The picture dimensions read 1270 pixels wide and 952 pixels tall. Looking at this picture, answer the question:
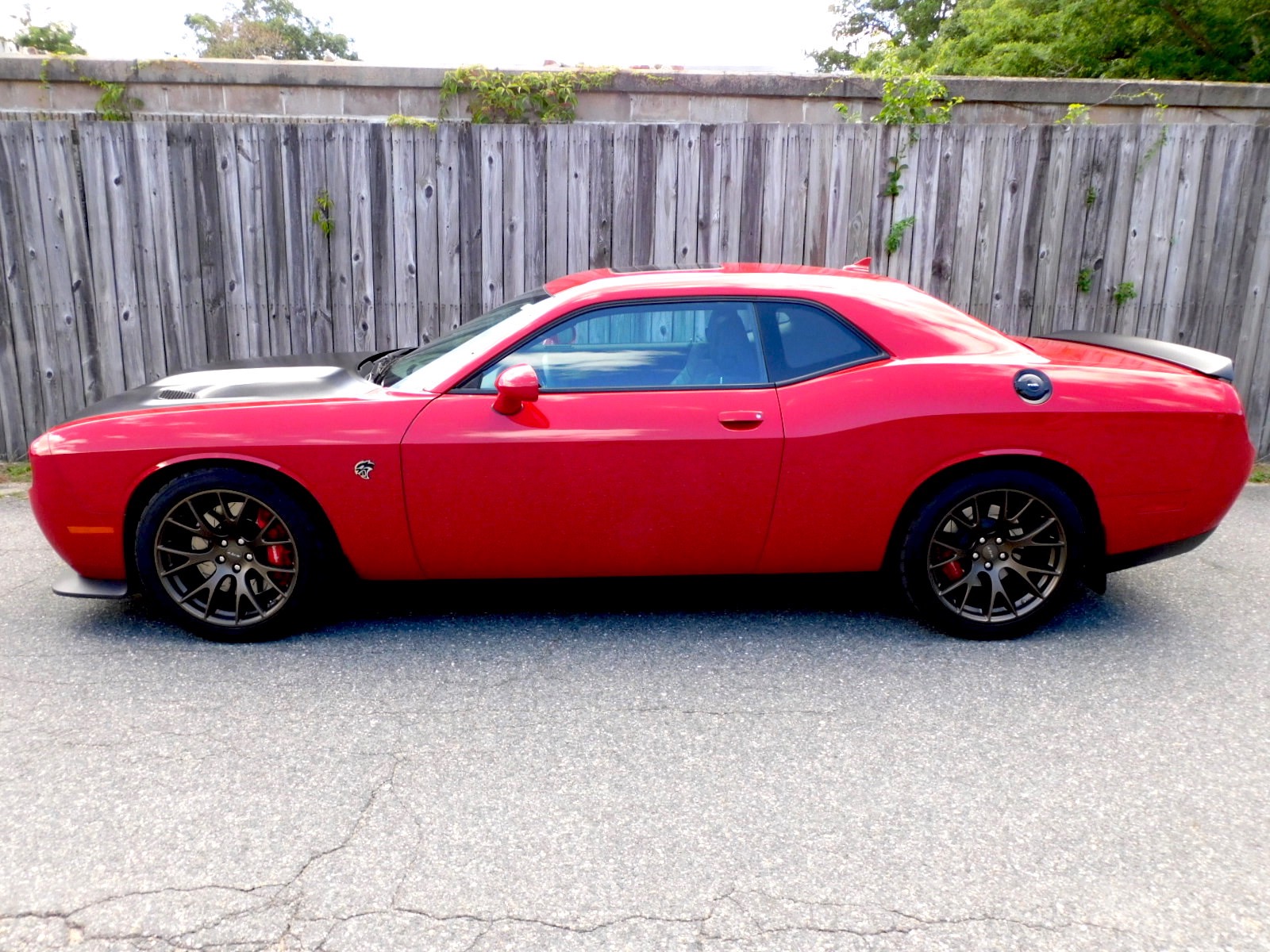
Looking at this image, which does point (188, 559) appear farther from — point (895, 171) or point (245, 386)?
point (895, 171)

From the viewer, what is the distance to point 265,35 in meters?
54.6

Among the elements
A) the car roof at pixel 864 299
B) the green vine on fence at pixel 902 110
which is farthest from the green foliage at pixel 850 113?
the car roof at pixel 864 299

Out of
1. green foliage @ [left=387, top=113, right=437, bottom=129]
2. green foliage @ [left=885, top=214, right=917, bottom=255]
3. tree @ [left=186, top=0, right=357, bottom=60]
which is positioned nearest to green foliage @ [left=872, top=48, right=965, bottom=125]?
green foliage @ [left=885, top=214, right=917, bottom=255]

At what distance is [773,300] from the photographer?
4156 millimetres

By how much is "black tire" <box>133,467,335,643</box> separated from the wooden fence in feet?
9.87

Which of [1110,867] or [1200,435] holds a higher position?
[1200,435]

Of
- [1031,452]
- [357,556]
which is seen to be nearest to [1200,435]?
[1031,452]

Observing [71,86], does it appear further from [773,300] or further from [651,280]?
[773,300]

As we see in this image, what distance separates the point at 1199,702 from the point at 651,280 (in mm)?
2635

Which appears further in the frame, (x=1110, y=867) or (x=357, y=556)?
(x=357, y=556)

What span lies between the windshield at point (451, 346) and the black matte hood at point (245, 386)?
15 centimetres

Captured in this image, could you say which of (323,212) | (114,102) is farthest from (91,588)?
(114,102)

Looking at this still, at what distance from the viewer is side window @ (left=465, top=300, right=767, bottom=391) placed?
13.4 feet

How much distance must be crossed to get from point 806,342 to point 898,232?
3.17 metres
